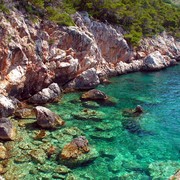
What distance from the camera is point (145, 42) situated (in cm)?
6022

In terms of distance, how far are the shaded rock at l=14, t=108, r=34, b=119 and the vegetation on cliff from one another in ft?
42.8

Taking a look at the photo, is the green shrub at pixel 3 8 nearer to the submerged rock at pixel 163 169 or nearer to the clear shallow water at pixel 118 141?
the clear shallow water at pixel 118 141

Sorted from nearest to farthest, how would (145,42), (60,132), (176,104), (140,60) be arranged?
1. (60,132)
2. (176,104)
3. (140,60)
4. (145,42)

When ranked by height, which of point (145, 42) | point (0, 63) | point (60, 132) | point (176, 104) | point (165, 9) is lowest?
point (60, 132)

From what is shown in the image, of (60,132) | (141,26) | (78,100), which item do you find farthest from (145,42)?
(60,132)

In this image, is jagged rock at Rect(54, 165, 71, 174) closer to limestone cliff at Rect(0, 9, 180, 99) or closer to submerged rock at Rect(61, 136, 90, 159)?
submerged rock at Rect(61, 136, 90, 159)

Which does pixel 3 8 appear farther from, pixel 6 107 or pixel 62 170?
pixel 62 170

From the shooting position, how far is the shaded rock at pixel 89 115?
26.9 m

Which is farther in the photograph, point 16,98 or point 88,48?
point 88,48

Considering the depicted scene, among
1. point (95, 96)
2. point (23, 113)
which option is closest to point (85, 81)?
point (95, 96)

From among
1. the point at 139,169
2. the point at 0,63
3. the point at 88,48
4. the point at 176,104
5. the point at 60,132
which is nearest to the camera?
the point at 139,169

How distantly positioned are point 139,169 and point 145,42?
4639 centimetres

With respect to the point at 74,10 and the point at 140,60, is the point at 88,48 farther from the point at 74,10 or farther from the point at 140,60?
the point at 140,60

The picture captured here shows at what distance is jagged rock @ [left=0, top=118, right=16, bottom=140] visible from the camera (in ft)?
70.0
